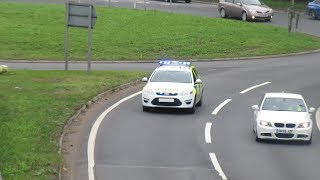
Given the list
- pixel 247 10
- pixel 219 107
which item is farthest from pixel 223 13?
pixel 219 107

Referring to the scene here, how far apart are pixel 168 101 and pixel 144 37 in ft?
71.2

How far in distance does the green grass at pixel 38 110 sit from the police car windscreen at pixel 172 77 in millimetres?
2558

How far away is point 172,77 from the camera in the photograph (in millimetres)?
26203

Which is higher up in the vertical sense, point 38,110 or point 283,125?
point 283,125

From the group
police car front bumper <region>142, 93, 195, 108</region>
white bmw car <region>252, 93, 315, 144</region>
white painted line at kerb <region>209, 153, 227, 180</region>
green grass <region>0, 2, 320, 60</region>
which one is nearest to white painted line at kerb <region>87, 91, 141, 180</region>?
police car front bumper <region>142, 93, 195, 108</region>

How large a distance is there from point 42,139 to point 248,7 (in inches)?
1480

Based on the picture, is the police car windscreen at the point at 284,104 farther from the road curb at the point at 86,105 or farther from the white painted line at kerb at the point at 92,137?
the road curb at the point at 86,105

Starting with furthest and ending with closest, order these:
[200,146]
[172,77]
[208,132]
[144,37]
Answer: [144,37]
[172,77]
[208,132]
[200,146]

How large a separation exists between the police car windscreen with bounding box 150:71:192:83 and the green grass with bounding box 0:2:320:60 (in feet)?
49.3

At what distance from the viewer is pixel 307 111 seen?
21562 mm

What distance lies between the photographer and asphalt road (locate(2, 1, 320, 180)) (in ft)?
55.1

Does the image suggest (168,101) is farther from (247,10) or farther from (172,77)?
(247,10)

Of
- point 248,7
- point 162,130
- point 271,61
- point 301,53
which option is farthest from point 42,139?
point 248,7

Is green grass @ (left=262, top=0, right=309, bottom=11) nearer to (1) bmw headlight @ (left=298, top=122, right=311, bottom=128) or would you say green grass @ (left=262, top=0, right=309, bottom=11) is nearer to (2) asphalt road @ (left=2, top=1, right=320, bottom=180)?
(2) asphalt road @ (left=2, top=1, right=320, bottom=180)
